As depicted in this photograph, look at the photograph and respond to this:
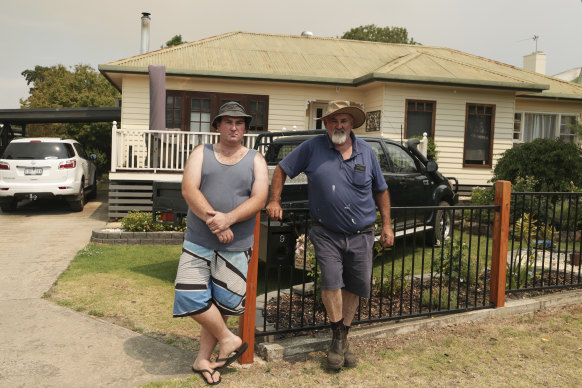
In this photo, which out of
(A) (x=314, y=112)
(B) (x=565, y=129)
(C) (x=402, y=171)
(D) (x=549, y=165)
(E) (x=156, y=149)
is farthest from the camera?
(B) (x=565, y=129)

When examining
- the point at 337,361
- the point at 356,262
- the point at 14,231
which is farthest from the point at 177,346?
the point at 14,231

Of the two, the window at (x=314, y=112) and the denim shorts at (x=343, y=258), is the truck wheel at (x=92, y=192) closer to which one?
the window at (x=314, y=112)

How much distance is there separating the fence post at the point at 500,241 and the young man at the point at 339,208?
1869 millimetres

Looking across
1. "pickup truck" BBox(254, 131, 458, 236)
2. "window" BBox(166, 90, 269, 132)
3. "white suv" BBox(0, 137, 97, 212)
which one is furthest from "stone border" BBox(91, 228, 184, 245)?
"window" BBox(166, 90, 269, 132)

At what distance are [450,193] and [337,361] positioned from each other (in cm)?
613

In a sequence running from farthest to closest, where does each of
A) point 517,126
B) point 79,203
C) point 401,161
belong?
1. point 517,126
2. point 79,203
3. point 401,161

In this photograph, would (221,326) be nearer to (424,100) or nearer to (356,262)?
(356,262)

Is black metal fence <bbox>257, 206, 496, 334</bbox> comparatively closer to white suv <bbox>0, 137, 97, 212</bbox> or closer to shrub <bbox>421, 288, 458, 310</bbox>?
shrub <bbox>421, 288, 458, 310</bbox>

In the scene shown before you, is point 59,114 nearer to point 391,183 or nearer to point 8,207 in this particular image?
point 8,207

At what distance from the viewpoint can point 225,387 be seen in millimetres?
3732

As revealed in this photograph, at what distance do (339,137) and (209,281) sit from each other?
1430 millimetres

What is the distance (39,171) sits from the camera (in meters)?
12.6

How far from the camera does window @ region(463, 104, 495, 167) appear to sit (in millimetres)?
15242

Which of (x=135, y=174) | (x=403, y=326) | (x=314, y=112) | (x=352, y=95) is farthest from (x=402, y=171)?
(x=314, y=112)
